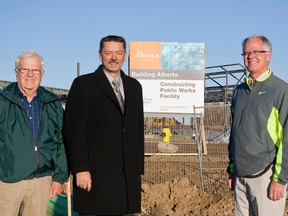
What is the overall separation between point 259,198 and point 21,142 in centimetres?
206

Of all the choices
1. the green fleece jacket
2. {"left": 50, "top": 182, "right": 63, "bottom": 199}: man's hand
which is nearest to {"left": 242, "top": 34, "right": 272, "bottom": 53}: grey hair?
the green fleece jacket

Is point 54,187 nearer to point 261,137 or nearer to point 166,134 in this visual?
point 261,137

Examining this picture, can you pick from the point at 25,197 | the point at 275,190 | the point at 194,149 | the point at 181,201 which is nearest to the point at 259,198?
the point at 275,190

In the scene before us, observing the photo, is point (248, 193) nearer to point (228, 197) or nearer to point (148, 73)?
point (228, 197)

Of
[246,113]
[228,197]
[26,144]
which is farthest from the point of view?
[228,197]

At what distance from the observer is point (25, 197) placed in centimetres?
386

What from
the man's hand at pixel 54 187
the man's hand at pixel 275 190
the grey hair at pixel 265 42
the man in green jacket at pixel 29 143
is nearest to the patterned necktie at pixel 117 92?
the man in green jacket at pixel 29 143

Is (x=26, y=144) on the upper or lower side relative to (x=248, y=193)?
upper

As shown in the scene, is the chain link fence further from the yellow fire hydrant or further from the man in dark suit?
the man in dark suit

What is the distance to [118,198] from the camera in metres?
4.04

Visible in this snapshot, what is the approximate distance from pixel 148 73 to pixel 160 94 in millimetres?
700

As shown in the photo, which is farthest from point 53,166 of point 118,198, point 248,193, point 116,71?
point 248,193

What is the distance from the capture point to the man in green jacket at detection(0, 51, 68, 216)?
371 centimetres

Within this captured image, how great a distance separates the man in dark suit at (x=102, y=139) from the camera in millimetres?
3918
